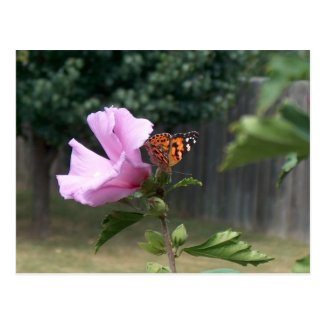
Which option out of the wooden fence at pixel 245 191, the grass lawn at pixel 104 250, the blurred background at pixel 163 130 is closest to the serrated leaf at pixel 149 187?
the blurred background at pixel 163 130

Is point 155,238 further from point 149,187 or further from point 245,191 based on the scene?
point 245,191

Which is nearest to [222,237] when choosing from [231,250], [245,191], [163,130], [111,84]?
[231,250]

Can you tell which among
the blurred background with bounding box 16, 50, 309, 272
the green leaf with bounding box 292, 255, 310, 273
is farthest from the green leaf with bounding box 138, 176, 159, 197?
the blurred background with bounding box 16, 50, 309, 272

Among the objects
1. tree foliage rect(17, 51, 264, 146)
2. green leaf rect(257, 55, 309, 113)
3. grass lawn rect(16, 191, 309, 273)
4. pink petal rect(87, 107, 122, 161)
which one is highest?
tree foliage rect(17, 51, 264, 146)

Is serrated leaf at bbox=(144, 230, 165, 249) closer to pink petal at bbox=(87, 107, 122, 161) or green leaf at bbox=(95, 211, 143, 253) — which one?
green leaf at bbox=(95, 211, 143, 253)

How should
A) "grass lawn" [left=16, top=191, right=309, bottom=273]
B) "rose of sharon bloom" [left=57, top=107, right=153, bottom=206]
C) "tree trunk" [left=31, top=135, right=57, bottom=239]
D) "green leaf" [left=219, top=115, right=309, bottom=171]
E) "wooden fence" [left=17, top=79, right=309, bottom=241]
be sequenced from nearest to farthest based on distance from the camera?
"green leaf" [left=219, top=115, right=309, bottom=171], "rose of sharon bloom" [left=57, top=107, right=153, bottom=206], "grass lawn" [left=16, top=191, right=309, bottom=273], "wooden fence" [left=17, top=79, right=309, bottom=241], "tree trunk" [left=31, top=135, right=57, bottom=239]

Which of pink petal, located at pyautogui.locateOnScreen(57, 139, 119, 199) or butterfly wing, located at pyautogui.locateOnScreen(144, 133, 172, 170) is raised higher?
butterfly wing, located at pyautogui.locateOnScreen(144, 133, 172, 170)

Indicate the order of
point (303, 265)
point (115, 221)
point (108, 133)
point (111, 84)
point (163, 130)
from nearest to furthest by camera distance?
1. point (303, 265)
2. point (108, 133)
3. point (115, 221)
4. point (111, 84)
5. point (163, 130)

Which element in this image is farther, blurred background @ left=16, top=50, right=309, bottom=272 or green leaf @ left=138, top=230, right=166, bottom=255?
blurred background @ left=16, top=50, right=309, bottom=272
